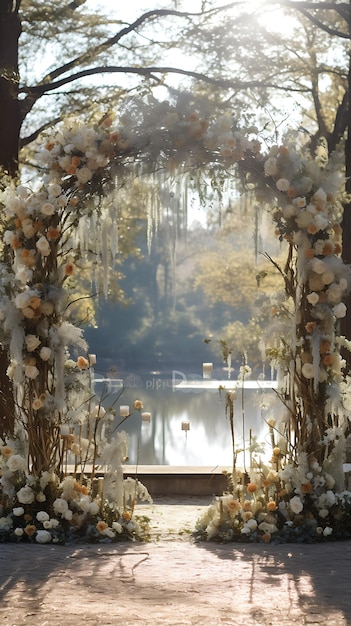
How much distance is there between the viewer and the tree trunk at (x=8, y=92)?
386 inches

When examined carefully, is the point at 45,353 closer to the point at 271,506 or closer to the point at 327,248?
the point at 271,506

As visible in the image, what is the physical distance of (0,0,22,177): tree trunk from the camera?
9.81 m

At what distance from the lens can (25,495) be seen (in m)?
6.34

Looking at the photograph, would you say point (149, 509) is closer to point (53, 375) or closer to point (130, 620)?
point (53, 375)

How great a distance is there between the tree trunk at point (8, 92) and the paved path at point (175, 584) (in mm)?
4858

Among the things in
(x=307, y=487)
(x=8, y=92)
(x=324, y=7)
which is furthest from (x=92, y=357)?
(x=324, y=7)

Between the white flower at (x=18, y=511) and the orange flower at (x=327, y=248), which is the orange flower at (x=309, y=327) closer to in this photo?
the orange flower at (x=327, y=248)

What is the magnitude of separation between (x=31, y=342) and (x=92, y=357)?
556 millimetres

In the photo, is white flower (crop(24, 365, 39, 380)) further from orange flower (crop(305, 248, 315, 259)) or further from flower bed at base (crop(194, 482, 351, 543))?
orange flower (crop(305, 248, 315, 259))

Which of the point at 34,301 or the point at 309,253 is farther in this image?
the point at 309,253

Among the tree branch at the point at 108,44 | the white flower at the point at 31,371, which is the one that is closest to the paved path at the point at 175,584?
the white flower at the point at 31,371

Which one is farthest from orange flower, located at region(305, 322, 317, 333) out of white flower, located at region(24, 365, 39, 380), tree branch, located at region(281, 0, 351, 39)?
tree branch, located at region(281, 0, 351, 39)

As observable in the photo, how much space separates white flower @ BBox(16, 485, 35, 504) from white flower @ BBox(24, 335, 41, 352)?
90 cm

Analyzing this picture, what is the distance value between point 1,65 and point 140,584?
6315mm
